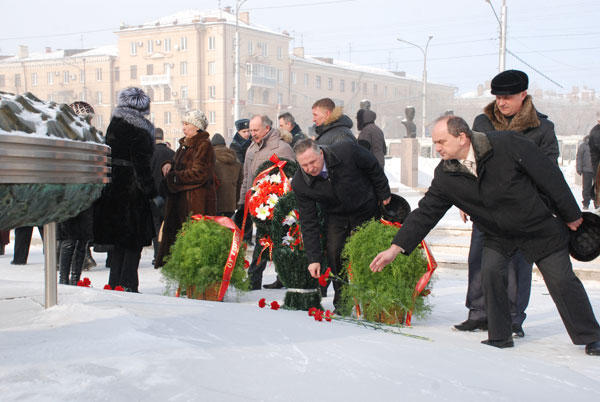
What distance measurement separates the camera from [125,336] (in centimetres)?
310

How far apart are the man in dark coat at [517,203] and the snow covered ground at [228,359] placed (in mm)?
408

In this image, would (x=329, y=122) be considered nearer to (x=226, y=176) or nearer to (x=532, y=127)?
(x=226, y=176)

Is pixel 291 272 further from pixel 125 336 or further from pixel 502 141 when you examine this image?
pixel 125 336

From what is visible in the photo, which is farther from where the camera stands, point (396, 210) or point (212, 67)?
point (212, 67)

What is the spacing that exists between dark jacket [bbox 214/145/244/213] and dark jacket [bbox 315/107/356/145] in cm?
228

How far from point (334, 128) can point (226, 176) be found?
256 centimetres

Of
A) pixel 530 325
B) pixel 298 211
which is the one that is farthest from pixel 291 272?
pixel 530 325

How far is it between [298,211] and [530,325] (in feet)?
6.92

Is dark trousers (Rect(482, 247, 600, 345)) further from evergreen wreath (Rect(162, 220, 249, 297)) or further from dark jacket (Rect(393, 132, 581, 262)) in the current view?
evergreen wreath (Rect(162, 220, 249, 297))

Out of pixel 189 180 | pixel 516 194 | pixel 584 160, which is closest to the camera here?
pixel 516 194

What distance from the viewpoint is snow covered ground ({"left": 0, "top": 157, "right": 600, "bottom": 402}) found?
2.61 metres

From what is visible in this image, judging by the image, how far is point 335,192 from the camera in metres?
5.89

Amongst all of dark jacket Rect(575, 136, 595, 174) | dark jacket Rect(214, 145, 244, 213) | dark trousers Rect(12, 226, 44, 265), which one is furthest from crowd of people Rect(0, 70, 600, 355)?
dark jacket Rect(575, 136, 595, 174)

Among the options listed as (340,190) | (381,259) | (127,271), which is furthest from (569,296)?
(127,271)
